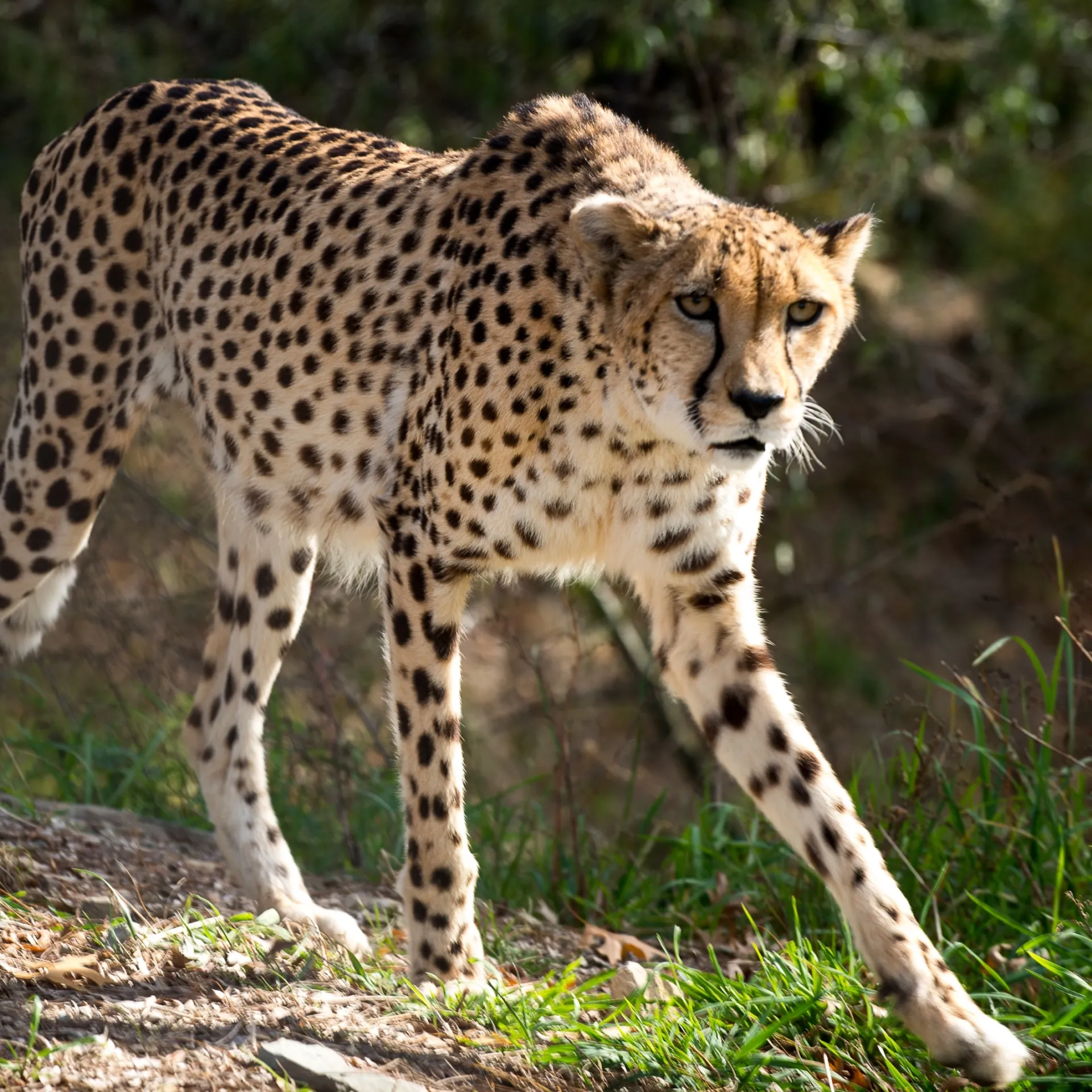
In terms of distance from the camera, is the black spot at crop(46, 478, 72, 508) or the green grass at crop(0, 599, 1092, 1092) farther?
the black spot at crop(46, 478, 72, 508)

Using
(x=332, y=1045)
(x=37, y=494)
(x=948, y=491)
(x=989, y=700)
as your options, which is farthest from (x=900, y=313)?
(x=332, y=1045)

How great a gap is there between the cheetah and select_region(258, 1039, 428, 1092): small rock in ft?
2.37

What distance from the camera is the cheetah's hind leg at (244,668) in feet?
14.1

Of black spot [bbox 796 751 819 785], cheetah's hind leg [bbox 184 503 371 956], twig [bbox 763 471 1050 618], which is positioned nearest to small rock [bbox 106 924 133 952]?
cheetah's hind leg [bbox 184 503 371 956]

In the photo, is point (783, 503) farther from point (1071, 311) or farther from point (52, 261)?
point (1071, 311)

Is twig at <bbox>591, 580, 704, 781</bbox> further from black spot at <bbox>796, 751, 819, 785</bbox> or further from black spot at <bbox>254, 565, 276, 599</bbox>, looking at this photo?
black spot at <bbox>796, 751, 819, 785</bbox>

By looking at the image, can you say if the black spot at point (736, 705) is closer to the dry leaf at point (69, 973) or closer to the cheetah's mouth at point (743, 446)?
the cheetah's mouth at point (743, 446)

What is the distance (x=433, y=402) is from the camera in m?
3.66

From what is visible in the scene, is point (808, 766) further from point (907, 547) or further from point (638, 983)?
point (907, 547)

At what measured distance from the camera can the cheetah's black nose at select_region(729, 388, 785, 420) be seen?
9.98 feet

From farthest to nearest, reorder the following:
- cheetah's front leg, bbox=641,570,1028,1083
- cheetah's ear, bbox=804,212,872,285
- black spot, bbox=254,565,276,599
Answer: black spot, bbox=254,565,276,599
cheetah's ear, bbox=804,212,872,285
cheetah's front leg, bbox=641,570,1028,1083

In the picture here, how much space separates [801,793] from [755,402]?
802mm

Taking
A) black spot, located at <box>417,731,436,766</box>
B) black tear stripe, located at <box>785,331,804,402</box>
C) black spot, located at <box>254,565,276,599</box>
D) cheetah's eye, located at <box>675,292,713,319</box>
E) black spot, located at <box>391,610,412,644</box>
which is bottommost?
black spot, located at <box>417,731,436,766</box>

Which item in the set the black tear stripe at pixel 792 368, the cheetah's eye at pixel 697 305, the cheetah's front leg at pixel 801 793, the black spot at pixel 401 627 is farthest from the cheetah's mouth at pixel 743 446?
the black spot at pixel 401 627
